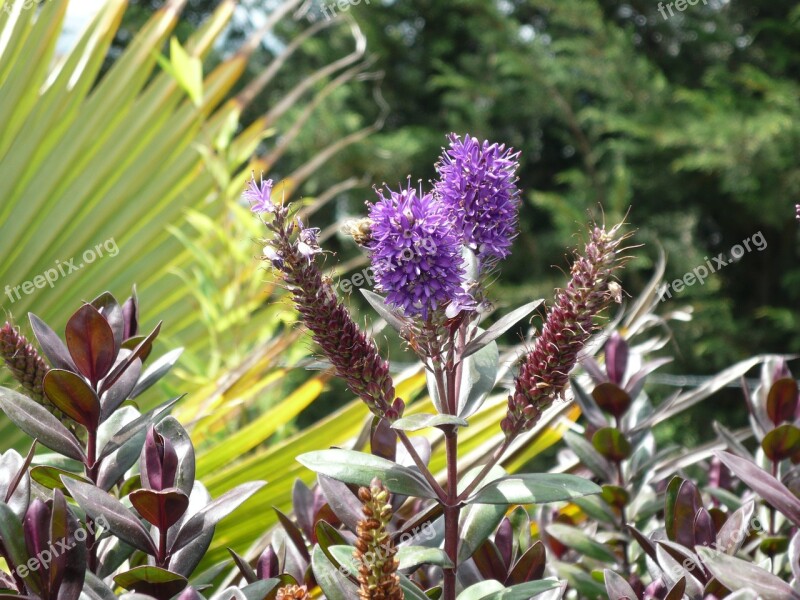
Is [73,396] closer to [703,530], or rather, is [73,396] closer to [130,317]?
[130,317]

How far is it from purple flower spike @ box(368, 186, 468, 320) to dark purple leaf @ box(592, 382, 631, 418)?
1.32 ft

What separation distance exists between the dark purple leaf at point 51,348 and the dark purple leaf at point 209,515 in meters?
0.18

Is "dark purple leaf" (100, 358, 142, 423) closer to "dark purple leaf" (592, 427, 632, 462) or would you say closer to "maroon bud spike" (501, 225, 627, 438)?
"maroon bud spike" (501, 225, 627, 438)

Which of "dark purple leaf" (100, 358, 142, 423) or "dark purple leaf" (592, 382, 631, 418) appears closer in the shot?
"dark purple leaf" (100, 358, 142, 423)

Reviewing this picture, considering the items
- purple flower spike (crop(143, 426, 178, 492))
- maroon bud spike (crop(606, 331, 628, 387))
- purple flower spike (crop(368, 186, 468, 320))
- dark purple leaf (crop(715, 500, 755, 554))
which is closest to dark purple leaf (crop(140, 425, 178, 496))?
purple flower spike (crop(143, 426, 178, 492))

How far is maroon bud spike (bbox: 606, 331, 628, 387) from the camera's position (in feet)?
3.44

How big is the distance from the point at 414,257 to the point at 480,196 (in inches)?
3.6

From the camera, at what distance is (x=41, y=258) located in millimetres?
1461

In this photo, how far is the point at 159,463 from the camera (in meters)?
0.67

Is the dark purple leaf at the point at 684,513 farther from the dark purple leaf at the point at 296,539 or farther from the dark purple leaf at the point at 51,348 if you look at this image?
the dark purple leaf at the point at 51,348

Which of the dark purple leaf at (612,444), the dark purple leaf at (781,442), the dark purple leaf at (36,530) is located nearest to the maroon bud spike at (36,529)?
the dark purple leaf at (36,530)

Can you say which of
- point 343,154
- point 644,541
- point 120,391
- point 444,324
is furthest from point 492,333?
point 343,154

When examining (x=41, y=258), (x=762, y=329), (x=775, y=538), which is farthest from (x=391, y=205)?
(x=762, y=329)

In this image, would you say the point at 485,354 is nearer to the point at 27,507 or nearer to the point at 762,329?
the point at 27,507
